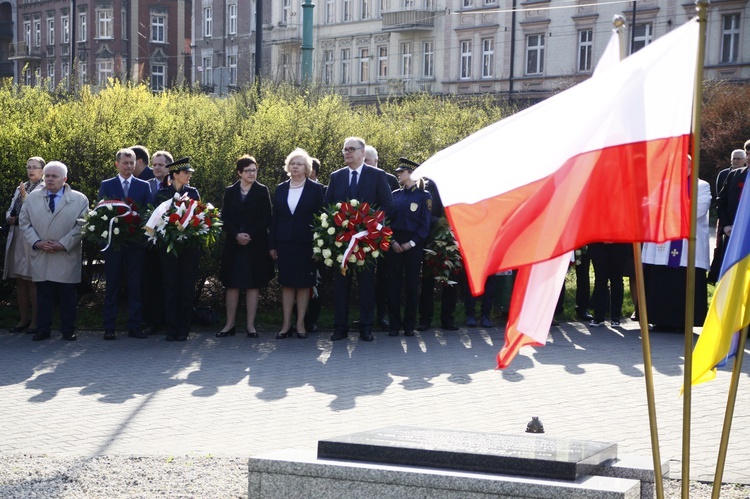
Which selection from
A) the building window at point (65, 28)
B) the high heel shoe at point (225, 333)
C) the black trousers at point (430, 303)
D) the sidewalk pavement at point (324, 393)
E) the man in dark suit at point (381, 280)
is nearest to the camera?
the sidewalk pavement at point (324, 393)

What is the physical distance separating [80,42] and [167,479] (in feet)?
235

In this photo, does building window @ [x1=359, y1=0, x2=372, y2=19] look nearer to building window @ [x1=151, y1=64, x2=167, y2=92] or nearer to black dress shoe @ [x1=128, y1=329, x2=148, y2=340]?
building window @ [x1=151, y1=64, x2=167, y2=92]

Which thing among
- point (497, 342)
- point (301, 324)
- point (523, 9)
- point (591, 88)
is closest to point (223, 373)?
point (301, 324)

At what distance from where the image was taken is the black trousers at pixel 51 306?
12633 mm

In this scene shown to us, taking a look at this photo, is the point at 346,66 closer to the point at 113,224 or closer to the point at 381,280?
the point at 381,280

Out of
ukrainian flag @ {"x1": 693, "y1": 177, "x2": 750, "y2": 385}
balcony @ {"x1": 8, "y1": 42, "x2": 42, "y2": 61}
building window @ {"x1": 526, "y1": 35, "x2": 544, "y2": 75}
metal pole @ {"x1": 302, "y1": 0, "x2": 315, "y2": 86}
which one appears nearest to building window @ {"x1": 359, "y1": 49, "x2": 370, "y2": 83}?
building window @ {"x1": 526, "y1": 35, "x2": 544, "y2": 75}

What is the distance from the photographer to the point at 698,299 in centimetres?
1359

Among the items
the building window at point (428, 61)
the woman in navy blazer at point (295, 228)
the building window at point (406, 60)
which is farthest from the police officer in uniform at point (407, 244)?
the building window at point (406, 60)

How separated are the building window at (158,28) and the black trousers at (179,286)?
211 ft

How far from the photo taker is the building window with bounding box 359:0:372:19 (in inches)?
2472

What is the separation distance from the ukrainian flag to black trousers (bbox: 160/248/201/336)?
28.3 feet

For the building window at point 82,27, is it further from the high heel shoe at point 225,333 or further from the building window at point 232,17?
the high heel shoe at point 225,333

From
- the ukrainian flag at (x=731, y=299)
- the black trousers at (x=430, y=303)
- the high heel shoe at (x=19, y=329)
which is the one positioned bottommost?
the high heel shoe at (x=19, y=329)

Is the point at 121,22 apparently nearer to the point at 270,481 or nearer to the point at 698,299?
the point at 698,299
